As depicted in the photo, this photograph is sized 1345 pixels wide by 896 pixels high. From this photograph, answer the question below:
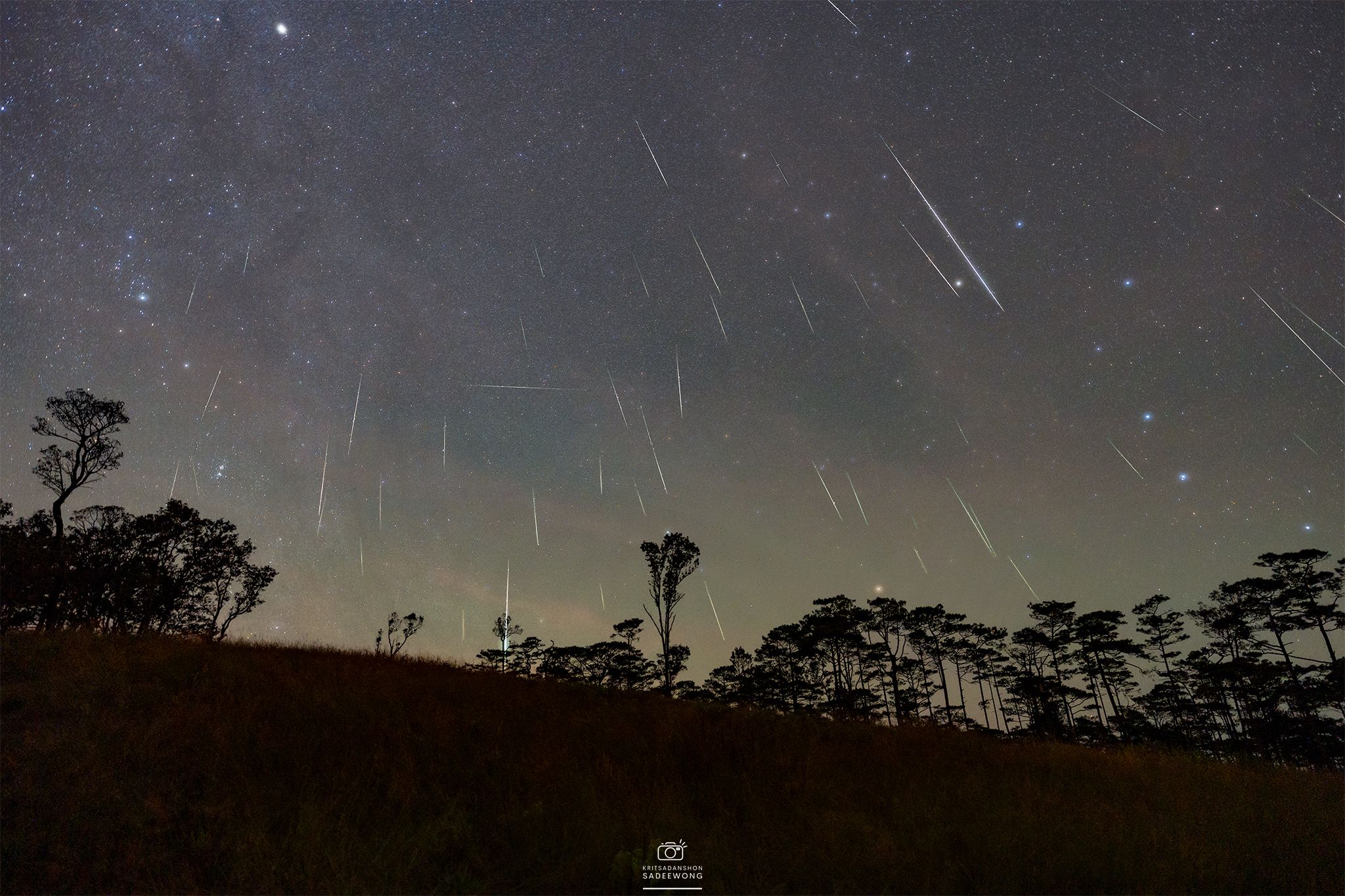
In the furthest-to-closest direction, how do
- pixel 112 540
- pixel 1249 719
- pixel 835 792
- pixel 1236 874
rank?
pixel 1249 719
pixel 112 540
pixel 835 792
pixel 1236 874

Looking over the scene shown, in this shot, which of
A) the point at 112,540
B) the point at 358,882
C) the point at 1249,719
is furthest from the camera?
the point at 1249,719

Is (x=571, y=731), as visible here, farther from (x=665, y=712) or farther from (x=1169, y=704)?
(x=1169, y=704)

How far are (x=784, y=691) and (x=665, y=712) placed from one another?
226ft

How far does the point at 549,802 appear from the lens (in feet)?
19.1

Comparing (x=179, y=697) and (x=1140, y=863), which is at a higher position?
(x=179, y=697)

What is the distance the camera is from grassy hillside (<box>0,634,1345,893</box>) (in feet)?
15.7

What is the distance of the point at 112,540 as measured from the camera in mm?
33031

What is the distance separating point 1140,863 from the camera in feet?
16.4

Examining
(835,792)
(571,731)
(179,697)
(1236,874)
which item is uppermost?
(179,697)

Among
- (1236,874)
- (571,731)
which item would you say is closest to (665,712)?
(571,731)

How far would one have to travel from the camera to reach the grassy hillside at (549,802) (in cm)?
479

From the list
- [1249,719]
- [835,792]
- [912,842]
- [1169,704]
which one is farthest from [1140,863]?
[1169,704]

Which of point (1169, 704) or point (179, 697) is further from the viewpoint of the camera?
point (1169, 704)

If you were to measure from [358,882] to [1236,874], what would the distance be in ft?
23.9
